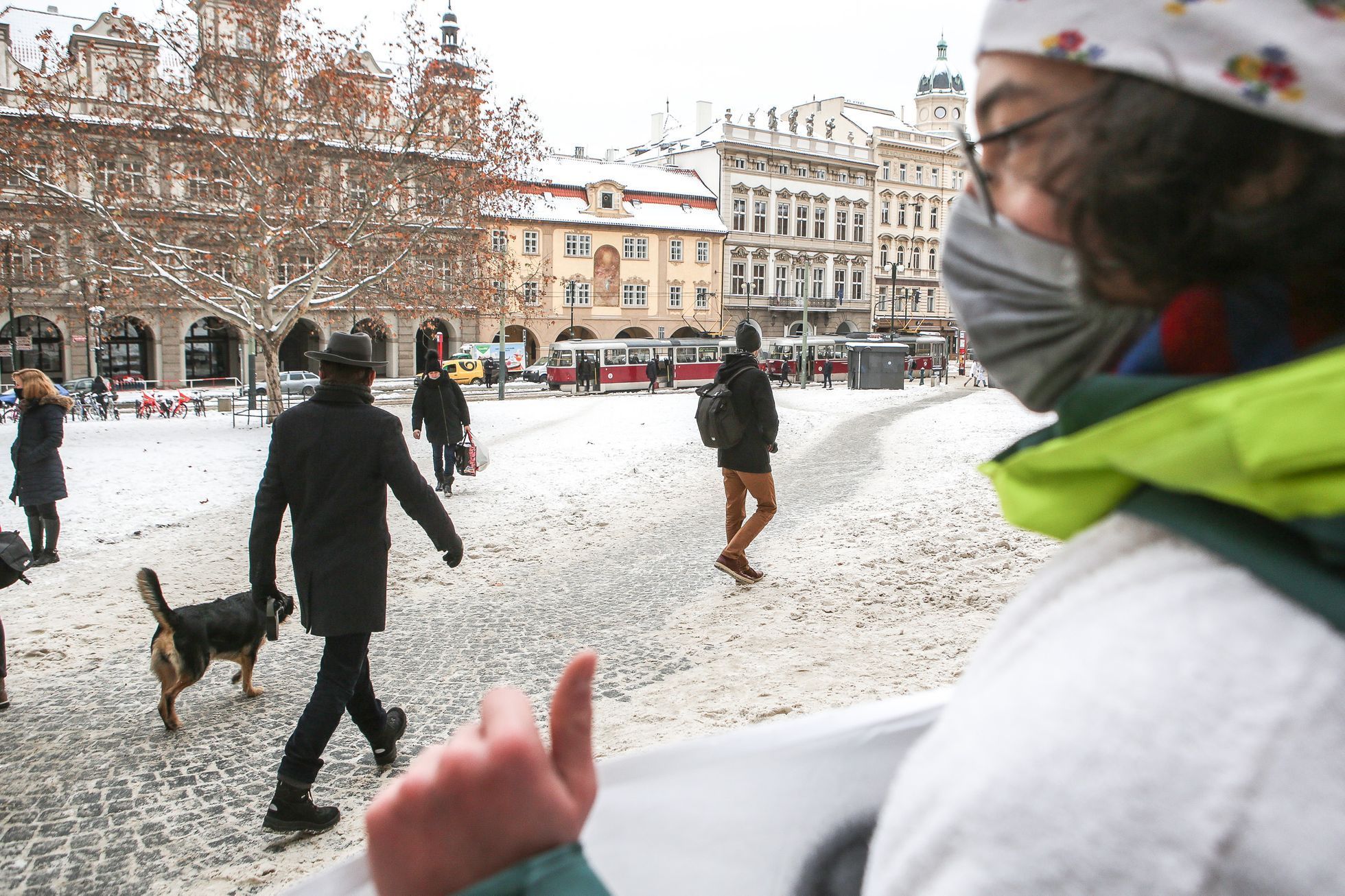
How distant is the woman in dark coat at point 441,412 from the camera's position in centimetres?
1228

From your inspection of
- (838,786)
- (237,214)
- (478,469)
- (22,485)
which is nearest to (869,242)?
(237,214)

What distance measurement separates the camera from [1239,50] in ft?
2.14

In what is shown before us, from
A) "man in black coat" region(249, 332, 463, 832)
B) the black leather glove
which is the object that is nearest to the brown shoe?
the black leather glove

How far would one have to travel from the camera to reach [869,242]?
7031 centimetres

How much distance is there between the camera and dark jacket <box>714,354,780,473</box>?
754 centimetres

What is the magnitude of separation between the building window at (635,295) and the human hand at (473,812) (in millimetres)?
56891

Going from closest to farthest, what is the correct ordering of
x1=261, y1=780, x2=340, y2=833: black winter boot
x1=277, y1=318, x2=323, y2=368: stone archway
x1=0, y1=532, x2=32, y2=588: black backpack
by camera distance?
x1=261, y1=780, x2=340, y2=833: black winter boot
x1=0, y1=532, x2=32, y2=588: black backpack
x1=277, y1=318, x2=323, y2=368: stone archway

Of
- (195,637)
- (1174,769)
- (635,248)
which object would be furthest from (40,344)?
(1174,769)

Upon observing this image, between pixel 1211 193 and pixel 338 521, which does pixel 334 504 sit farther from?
pixel 1211 193

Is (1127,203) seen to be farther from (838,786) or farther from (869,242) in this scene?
(869,242)

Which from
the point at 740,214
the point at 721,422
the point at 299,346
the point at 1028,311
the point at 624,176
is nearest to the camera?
the point at 1028,311

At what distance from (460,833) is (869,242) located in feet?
239

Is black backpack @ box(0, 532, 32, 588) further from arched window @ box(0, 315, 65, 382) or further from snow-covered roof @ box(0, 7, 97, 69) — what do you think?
arched window @ box(0, 315, 65, 382)

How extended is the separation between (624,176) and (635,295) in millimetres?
7180
